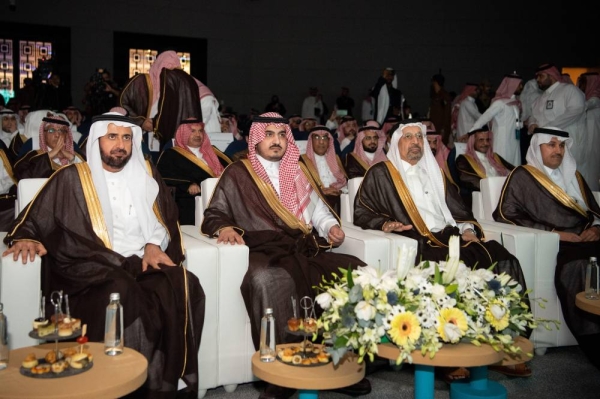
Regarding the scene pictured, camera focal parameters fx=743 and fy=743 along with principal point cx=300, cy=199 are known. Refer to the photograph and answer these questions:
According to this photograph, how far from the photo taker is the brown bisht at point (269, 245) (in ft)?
12.6

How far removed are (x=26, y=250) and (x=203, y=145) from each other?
355 cm

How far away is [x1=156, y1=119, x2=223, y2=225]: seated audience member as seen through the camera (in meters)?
6.63

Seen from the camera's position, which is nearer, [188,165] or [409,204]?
A: [409,204]

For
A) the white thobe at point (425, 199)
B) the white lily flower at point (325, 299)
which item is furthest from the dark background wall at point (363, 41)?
the white lily flower at point (325, 299)

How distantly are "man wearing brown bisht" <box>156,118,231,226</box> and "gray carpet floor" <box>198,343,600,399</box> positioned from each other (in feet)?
9.10

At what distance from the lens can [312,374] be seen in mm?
2855

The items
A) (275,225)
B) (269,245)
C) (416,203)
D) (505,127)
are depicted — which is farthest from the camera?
(505,127)

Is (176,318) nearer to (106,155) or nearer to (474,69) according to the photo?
(106,155)

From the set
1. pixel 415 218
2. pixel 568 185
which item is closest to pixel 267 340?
pixel 415 218

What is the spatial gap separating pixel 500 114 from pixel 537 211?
159 inches

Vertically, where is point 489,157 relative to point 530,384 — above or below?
above

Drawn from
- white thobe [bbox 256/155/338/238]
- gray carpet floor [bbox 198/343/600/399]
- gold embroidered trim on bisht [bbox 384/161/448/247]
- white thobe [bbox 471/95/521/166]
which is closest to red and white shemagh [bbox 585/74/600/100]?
white thobe [bbox 471/95/521/166]

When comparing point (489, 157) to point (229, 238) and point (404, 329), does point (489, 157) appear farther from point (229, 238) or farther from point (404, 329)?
point (404, 329)

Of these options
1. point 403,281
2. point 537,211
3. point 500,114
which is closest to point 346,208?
point 537,211
